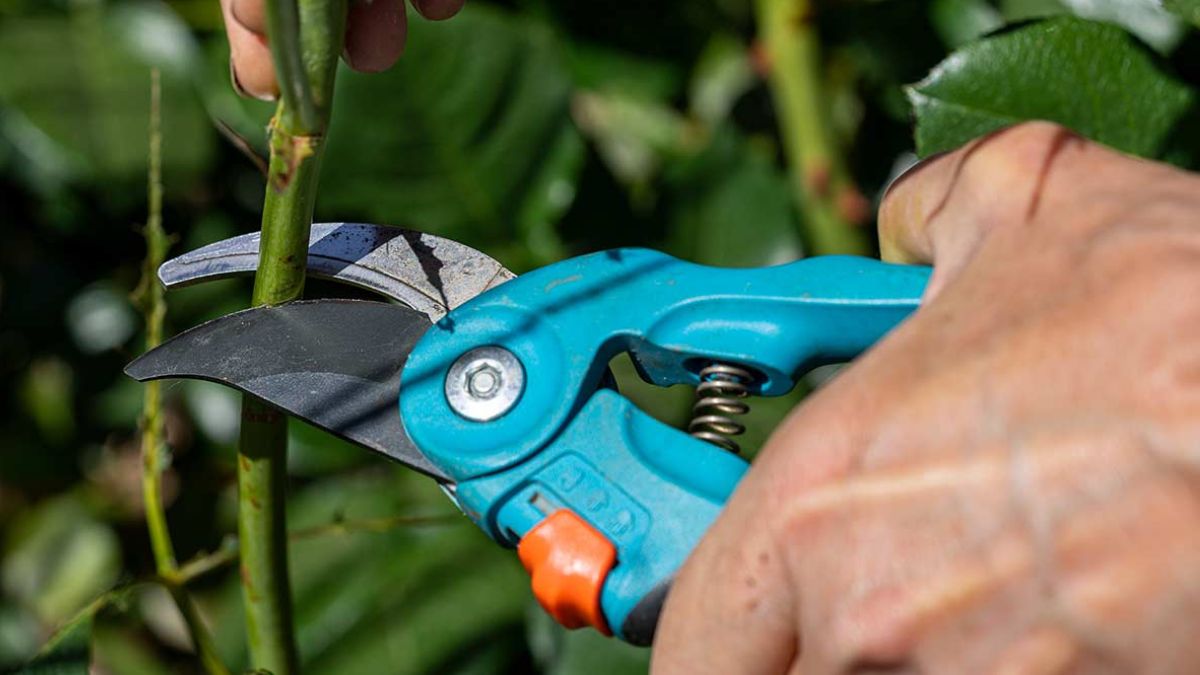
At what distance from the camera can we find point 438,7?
73 cm

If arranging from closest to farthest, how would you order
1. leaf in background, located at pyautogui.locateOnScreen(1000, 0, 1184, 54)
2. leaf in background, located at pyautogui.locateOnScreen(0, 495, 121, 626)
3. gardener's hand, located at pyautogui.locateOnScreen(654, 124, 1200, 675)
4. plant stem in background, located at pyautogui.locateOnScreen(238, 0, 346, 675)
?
gardener's hand, located at pyautogui.locateOnScreen(654, 124, 1200, 675) < plant stem in background, located at pyautogui.locateOnScreen(238, 0, 346, 675) < leaf in background, located at pyautogui.locateOnScreen(1000, 0, 1184, 54) < leaf in background, located at pyautogui.locateOnScreen(0, 495, 121, 626)

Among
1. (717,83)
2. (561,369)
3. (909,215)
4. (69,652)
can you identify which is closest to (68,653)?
(69,652)

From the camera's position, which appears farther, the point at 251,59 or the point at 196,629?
the point at 196,629

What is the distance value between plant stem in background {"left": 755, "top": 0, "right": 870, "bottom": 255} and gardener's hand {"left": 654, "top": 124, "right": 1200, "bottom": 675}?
0.77 m

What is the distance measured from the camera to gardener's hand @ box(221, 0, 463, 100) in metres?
0.64

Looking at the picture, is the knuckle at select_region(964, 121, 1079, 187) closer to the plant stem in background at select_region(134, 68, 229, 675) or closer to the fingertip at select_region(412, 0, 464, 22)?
the fingertip at select_region(412, 0, 464, 22)

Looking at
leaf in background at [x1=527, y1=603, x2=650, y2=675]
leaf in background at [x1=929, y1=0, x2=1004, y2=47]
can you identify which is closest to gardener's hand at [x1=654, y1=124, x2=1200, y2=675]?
leaf in background at [x1=527, y1=603, x2=650, y2=675]

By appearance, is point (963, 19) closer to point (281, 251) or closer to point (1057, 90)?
point (1057, 90)

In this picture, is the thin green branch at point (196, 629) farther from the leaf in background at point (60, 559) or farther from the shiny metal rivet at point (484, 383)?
the leaf in background at point (60, 559)

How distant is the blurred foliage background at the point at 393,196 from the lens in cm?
122

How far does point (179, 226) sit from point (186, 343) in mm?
736

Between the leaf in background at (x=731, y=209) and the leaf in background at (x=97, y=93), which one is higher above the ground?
the leaf in background at (x=97, y=93)

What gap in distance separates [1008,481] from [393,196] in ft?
2.80

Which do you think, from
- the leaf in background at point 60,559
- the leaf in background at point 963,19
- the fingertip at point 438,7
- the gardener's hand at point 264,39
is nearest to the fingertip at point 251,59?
the gardener's hand at point 264,39
